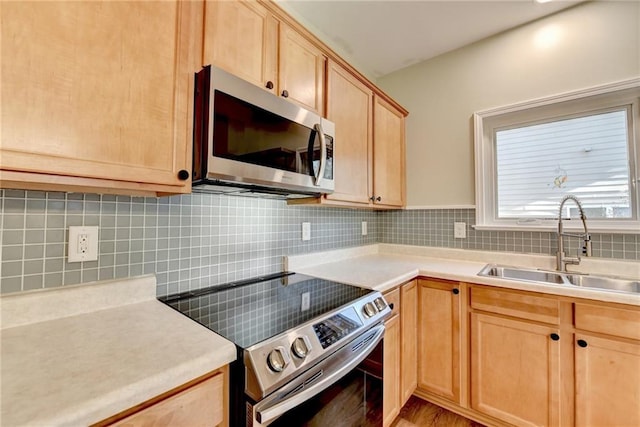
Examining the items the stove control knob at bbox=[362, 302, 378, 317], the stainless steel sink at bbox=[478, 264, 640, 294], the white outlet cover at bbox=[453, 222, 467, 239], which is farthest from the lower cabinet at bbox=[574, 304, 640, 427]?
the stove control knob at bbox=[362, 302, 378, 317]

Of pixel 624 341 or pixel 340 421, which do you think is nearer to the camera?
pixel 340 421

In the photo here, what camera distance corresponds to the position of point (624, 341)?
1.25 m

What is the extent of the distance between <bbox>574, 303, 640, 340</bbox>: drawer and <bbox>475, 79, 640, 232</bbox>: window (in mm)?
658

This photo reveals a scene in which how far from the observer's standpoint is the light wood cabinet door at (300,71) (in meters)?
1.31

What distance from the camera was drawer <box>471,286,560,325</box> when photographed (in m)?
1.41

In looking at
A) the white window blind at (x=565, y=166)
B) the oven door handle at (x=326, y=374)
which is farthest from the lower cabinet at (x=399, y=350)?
the white window blind at (x=565, y=166)

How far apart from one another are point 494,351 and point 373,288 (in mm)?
878

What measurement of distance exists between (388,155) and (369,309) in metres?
1.40

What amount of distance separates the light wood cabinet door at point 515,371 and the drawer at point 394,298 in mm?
476

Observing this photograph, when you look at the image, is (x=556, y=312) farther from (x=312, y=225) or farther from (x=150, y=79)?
(x=150, y=79)

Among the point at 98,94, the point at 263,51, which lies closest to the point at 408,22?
the point at 263,51

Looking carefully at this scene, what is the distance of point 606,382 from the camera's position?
128cm

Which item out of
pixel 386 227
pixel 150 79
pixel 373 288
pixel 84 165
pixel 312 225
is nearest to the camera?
pixel 84 165

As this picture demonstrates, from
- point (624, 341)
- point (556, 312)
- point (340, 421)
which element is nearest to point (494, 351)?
point (556, 312)
